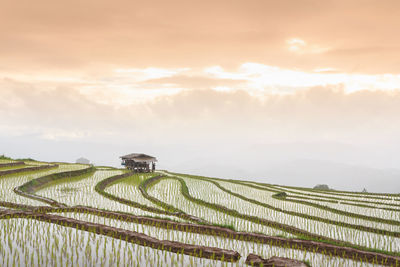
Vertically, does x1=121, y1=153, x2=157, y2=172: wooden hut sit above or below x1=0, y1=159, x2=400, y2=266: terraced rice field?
above

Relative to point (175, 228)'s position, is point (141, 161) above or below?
above

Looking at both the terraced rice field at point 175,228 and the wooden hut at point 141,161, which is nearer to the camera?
the terraced rice field at point 175,228

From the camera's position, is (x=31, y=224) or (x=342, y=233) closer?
(x=31, y=224)

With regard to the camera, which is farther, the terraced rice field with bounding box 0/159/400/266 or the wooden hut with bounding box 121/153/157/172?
the wooden hut with bounding box 121/153/157/172

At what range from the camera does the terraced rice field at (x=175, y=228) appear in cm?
708

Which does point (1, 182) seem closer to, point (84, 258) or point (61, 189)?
point (61, 189)

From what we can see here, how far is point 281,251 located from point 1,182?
1590 centimetres

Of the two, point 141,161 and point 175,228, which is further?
point 141,161

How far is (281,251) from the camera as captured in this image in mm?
8219

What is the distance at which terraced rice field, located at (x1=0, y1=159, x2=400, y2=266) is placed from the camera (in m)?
7.08

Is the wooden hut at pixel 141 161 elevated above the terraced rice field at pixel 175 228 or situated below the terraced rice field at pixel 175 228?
above

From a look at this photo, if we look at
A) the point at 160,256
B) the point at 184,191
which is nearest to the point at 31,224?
the point at 160,256

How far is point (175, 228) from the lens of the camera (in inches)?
391

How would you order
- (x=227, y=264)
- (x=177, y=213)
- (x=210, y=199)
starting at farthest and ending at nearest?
(x=210, y=199), (x=177, y=213), (x=227, y=264)
